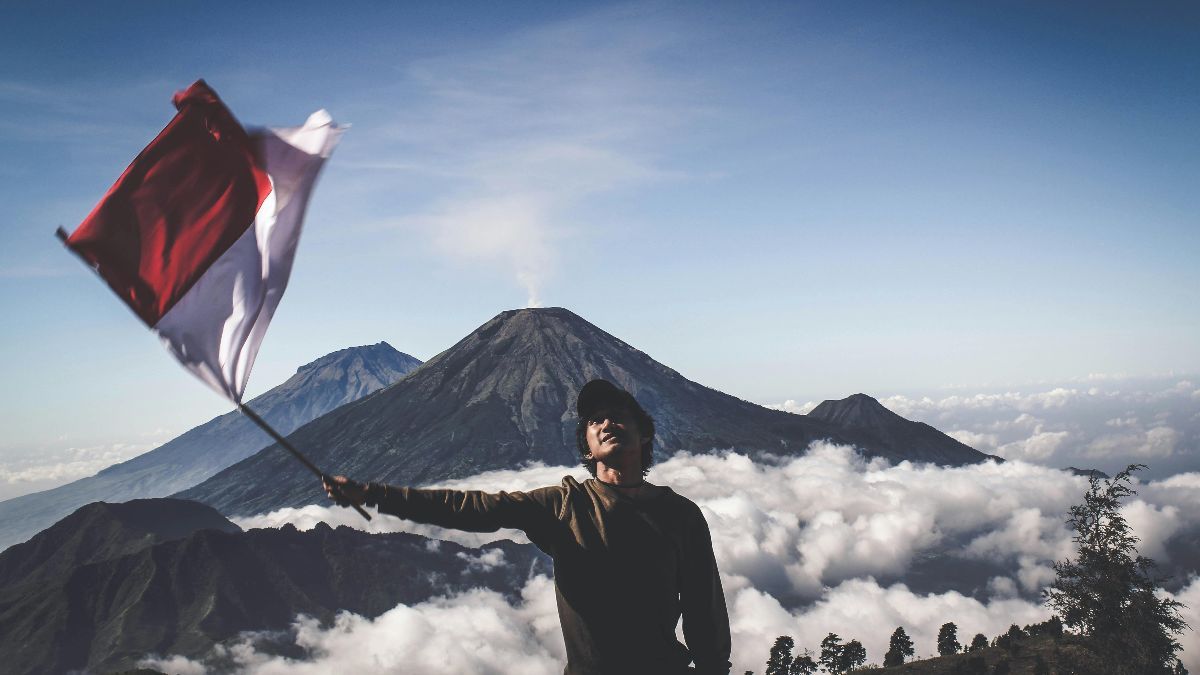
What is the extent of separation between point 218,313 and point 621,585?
3.02 metres

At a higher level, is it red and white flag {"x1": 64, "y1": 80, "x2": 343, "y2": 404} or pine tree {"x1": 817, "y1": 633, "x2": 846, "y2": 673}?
red and white flag {"x1": 64, "y1": 80, "x2": 343, "y2": 404}

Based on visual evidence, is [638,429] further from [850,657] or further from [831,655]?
[850,657]

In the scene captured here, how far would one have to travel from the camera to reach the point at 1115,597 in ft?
112

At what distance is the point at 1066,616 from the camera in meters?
35.0

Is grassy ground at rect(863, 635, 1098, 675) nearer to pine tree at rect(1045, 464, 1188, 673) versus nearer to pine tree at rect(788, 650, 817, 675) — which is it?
pine tree at rect(788, 650, 817, 675)

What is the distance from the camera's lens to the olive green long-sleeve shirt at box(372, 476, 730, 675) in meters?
3.29

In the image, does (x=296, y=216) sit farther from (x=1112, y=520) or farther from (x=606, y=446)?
(x=1112, y=520)

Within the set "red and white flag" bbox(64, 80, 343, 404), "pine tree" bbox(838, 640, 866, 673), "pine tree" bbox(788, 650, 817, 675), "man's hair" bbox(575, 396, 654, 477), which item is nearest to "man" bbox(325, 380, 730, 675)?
"man's hair" bbox(575, 396, 654, 477)

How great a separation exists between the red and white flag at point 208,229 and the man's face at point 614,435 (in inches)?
84.7

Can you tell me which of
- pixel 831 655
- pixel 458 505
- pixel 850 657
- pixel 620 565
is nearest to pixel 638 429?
pixel 620 565

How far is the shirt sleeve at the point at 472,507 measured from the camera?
3.05 meters

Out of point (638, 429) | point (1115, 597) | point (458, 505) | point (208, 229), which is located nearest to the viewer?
point (458, 505)

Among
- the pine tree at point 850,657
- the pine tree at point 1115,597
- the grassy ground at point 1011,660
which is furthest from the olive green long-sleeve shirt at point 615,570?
the pine tree at point 850,657

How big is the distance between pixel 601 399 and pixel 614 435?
192mm
